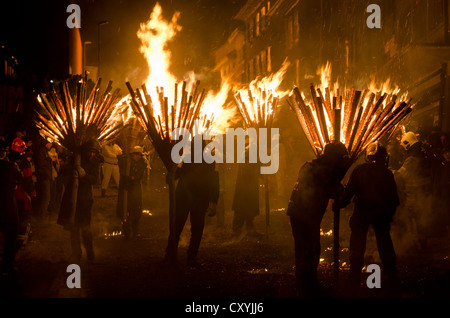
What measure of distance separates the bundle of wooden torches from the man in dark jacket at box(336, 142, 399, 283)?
0.81ft

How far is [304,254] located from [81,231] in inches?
150

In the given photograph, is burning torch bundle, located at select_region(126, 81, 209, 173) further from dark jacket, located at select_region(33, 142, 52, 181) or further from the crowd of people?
dark jacket, located at select_region(33, 142, 52, 181)

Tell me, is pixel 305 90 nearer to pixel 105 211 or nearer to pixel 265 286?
pixel 105 211

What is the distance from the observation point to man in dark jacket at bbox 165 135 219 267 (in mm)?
8070

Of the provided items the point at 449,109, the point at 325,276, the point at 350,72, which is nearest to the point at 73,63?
the point at 350,72

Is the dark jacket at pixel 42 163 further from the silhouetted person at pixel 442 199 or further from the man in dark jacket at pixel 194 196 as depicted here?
the silhouetted person at pixel 442 199

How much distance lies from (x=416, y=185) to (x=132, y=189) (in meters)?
5.43

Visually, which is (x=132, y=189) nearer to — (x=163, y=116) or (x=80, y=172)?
(x=80, y=172)

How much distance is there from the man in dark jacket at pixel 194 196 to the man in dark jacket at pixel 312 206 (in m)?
A: 2.10

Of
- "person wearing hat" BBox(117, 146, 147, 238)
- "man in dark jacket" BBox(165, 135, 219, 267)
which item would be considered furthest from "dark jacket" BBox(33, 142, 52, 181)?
"man in dark jacket" BBox(165, 135, 219, 267)

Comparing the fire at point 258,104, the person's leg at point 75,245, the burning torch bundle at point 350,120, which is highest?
the fire at point 258,104

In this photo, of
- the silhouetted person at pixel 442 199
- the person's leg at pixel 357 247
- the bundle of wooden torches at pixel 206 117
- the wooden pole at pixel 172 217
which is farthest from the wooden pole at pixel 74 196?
the silhouetted person at pixel 442 199

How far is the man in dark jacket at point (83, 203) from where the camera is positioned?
8.07m

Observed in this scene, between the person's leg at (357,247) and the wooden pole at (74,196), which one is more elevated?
the wooden pole at (74,196)
